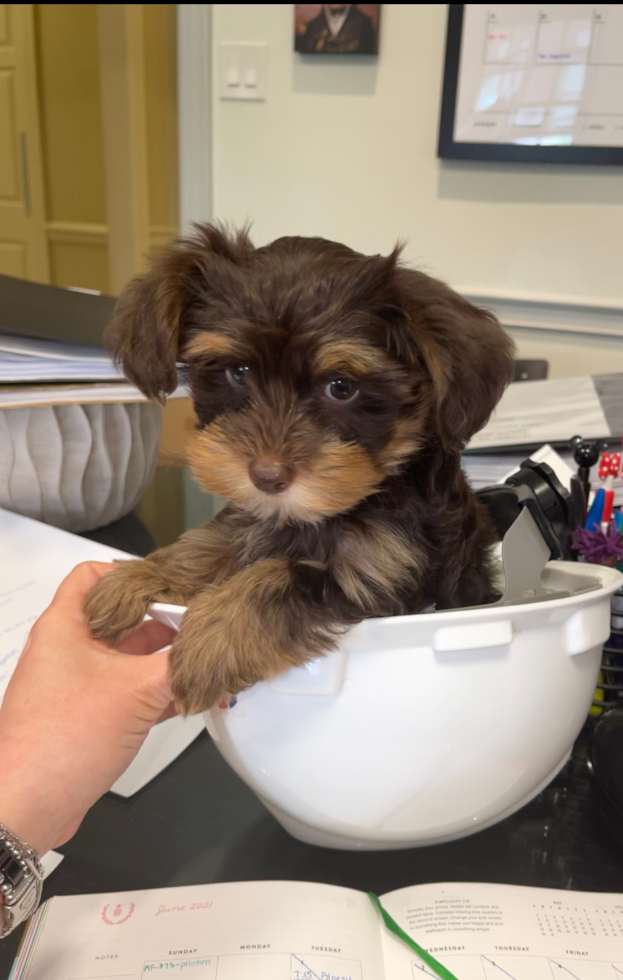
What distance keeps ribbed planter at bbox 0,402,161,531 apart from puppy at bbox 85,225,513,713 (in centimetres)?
55

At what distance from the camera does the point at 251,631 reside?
909mm

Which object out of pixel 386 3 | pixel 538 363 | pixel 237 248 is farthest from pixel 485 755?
pixel 386 3

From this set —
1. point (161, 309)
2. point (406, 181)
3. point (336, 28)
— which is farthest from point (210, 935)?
point (336, 28)

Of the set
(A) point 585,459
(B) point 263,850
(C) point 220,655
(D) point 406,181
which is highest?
(D) point 406,181

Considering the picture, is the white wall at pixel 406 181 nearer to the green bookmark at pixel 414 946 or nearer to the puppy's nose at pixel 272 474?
the puppy's nose at pixel 272 474

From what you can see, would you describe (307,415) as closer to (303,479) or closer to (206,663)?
(303,479)

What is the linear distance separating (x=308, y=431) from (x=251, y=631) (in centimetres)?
28

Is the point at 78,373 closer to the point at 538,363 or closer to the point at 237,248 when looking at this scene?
the point at 237,248

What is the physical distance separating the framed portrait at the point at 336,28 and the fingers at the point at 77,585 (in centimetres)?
292

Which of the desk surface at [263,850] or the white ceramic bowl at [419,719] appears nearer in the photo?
the white ceramic bowl at [419,719]

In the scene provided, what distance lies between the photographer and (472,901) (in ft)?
2.99

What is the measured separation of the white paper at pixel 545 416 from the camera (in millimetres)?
1946

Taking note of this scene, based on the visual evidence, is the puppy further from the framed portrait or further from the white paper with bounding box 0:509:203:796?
the framed portrait

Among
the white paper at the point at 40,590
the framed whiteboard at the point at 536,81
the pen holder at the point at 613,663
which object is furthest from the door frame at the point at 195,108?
the pen holder at the point at 613,663
